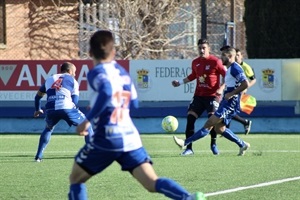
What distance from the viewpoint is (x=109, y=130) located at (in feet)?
28.6

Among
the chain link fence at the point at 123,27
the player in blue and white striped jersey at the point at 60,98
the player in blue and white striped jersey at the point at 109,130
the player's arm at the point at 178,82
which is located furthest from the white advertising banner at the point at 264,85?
the player in blue and white striped jersey at the point at 109,130

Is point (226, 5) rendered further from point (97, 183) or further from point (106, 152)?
point (106, 152)

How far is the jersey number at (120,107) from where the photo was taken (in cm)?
874

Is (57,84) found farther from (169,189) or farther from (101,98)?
(101,98)

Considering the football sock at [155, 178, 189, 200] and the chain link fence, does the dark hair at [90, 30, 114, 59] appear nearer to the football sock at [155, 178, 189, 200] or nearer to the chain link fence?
the football sock at [155, 178, 189, 200]

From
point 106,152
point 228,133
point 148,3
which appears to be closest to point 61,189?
point 106,152

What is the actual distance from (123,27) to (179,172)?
16262 millimetres

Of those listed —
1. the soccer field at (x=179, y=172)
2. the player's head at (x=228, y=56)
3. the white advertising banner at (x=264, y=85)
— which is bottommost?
the soccer field at (x=179, y=172)

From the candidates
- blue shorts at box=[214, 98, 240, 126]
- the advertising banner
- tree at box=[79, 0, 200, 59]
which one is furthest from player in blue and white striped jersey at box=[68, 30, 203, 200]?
tree at box=[79, 0, 200, 59]

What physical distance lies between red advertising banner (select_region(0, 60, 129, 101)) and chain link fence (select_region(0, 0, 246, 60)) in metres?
5.77

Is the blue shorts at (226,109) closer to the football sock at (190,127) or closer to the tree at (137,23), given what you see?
the football sock at (190,127)

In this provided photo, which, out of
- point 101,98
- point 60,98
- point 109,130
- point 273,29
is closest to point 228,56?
point 60,98

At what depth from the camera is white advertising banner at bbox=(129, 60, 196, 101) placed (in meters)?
24.0

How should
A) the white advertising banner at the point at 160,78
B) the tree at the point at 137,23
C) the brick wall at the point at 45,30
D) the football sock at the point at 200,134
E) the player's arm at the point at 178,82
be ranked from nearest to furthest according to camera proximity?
the football sock at the point at 200,134
the player's arm at the point at 178,82
the white advertising banner at the point at 160,78
the tree at the point at 137,23
the brick wall at the point at 45,30
